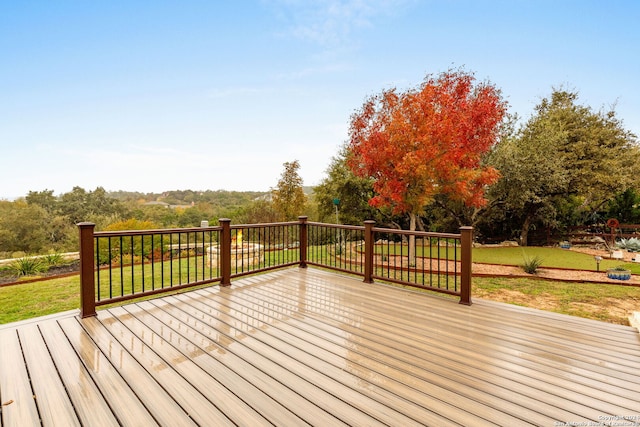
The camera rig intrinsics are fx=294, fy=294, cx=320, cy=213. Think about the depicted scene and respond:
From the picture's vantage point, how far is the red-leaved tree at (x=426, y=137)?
6.64 m

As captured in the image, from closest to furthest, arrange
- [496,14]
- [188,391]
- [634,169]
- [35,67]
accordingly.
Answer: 1. [188,391]
2. [496,14]
3. [35,67]
4. [634,169]

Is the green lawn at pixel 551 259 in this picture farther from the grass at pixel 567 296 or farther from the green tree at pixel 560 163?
the grass at pixel 567 296

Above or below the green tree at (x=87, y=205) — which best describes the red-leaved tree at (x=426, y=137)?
above

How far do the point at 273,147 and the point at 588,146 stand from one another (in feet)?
53.5

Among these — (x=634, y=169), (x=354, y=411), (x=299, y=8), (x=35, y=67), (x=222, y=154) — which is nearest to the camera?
(x=354, y=411)

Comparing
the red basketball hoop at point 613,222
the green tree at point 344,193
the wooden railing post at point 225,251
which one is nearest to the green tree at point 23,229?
the green tree at point 344,193

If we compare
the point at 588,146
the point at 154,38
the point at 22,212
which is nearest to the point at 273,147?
the point at 154,38

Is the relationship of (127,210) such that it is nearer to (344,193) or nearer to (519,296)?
(344,193)

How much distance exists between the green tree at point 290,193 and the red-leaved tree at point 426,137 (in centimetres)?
613

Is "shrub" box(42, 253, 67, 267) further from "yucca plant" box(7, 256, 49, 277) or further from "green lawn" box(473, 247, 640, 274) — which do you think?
"green lawn" box(473, 247, 640, 274)

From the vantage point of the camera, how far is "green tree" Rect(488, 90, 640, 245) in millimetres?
9508

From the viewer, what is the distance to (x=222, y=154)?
24.5 meters

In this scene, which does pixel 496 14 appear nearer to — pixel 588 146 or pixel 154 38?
pixel 588 146

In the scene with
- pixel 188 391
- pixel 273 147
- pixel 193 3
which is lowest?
pixel 188 391
